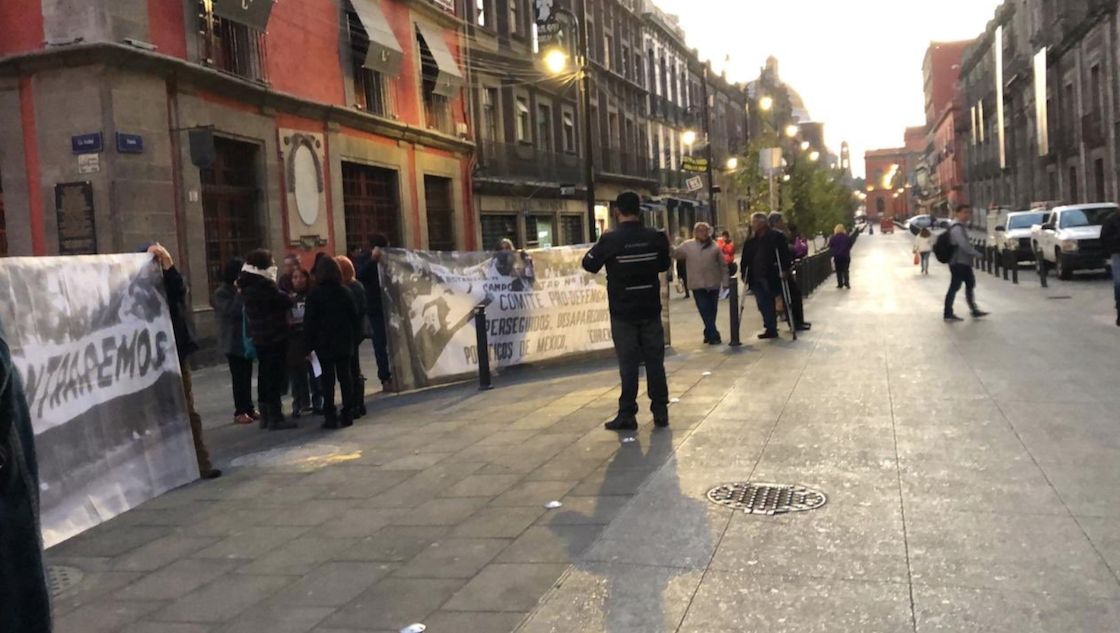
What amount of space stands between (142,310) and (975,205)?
259 feet

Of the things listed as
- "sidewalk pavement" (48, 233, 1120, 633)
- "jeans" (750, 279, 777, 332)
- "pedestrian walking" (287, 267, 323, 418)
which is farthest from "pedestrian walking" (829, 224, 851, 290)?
"pedestrian walking" (287, 267, 323, 418)

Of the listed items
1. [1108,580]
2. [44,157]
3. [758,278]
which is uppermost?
[44,157]

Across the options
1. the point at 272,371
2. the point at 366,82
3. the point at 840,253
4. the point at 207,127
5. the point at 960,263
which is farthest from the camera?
the point at 840,253

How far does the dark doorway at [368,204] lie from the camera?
21.1 m

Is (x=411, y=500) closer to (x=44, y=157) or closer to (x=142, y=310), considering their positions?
(x=142, y=310)

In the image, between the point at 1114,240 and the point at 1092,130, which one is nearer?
the point at 1114,240

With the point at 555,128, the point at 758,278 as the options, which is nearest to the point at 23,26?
the point at 758,278

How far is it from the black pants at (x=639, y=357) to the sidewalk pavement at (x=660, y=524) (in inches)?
10.0

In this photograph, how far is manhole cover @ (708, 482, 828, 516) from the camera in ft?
17.1

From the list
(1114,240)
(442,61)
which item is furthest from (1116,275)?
(442,61)

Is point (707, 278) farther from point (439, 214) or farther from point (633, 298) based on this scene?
point (439, 214)

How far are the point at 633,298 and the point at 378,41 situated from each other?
15.3 meters

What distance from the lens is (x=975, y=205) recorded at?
76.4 m

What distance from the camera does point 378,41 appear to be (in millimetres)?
20812
